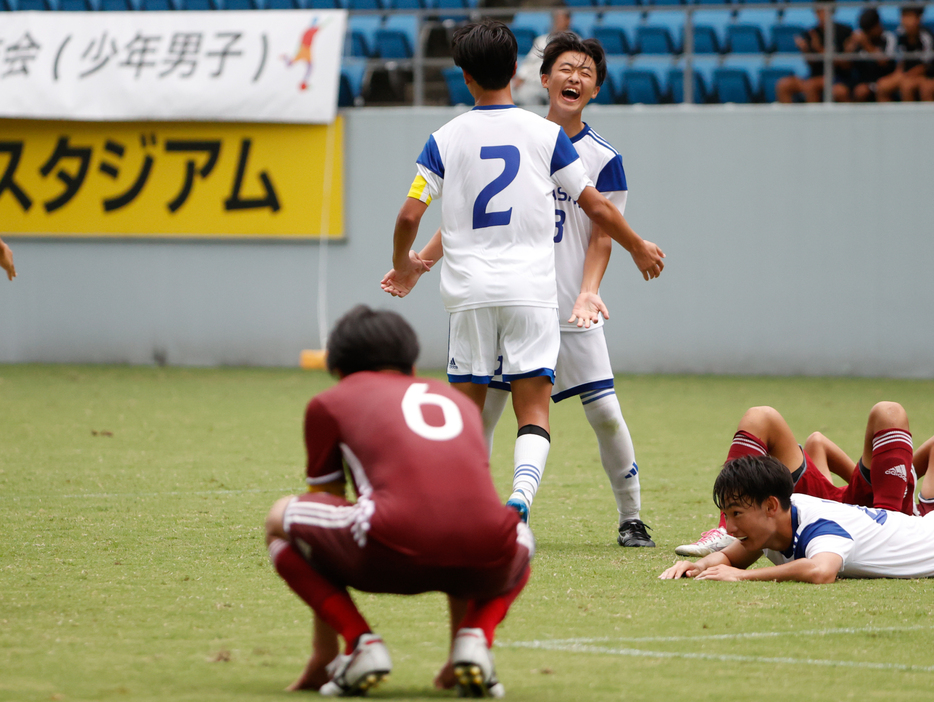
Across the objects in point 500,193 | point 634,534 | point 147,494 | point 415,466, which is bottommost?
point 147,494

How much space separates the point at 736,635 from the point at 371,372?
1.35 metres

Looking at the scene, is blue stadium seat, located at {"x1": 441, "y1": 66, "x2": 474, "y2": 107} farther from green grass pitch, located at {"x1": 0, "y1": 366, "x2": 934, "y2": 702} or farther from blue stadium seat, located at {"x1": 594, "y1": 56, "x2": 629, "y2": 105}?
green grass pitch, located at {"x1": 0, "y1": 366, "x2": 934, "y2": 702}

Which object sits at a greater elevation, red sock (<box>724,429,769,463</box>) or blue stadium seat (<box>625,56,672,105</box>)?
blue stadium seat (<box>625,56,672,105</box>)

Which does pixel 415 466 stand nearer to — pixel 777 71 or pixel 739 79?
pixel 739 79

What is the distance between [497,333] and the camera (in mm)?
4676

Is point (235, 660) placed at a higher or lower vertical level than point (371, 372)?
lower

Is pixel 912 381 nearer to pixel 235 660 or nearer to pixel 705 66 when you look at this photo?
pixel 705 66

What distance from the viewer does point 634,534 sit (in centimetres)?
519

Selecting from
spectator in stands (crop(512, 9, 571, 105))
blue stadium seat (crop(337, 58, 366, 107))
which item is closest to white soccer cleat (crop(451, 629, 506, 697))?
spectator in stands (crop(512, 9, 571, 105))

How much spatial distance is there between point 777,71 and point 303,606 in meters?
10.9

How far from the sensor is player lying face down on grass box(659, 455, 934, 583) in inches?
168

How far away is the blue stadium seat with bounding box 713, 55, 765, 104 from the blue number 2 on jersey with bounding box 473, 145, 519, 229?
9.57m

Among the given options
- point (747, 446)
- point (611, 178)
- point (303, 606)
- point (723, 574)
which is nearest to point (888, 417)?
point (747, 446)

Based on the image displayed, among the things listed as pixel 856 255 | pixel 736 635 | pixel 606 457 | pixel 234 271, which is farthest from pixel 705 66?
pixel 736 635
